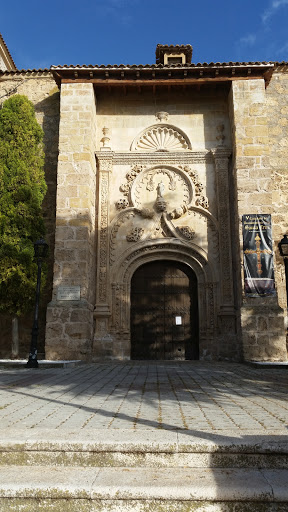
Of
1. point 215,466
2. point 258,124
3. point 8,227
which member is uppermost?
point 258,124

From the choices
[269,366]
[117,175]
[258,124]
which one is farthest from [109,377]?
[258,124]

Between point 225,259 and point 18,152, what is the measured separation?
23.8 ft

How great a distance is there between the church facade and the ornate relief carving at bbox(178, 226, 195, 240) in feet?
0.12

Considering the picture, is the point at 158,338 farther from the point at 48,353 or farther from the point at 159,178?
the point at 159,178

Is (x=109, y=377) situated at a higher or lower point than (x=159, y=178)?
lower

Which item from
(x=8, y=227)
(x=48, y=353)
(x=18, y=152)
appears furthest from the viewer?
(x=18, y=152)

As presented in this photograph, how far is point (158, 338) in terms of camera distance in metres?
12.3

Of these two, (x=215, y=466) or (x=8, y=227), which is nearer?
(x=215, y=466)

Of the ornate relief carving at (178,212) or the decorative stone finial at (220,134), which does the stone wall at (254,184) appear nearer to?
the decorative stone finial at (220,134)

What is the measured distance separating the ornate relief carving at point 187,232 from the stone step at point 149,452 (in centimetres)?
996

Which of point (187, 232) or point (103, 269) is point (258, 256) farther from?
point (103, 269)

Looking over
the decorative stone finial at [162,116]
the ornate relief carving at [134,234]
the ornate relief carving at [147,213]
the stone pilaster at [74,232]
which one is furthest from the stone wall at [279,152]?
the stone pilaster at [74,232]

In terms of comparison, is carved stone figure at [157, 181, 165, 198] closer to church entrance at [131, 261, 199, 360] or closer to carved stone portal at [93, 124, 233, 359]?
carved stone portal at [93, 124, 233, 359]

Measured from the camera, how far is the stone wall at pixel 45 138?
1255cm
